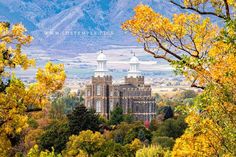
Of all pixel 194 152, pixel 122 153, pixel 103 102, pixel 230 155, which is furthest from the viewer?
pixel 103 102

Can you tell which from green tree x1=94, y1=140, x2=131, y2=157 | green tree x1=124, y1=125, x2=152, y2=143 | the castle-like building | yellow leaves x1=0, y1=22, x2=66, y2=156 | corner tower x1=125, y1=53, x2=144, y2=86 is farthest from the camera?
corner tower x1=125, y1=53, x2=144, y2=86

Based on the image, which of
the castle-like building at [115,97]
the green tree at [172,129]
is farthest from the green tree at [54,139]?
the castle-like building at [115,97]

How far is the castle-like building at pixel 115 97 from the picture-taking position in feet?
387

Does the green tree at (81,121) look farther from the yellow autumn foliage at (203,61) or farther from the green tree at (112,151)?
the yellow autumn foliage at (203,61)

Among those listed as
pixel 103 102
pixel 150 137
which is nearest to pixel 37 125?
pixel 150 137

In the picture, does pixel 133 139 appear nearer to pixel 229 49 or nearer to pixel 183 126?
pixel 183 126

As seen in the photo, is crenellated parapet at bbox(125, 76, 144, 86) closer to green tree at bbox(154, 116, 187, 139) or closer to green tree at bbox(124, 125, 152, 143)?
green tree at bbox(154, 116, 187, 139)

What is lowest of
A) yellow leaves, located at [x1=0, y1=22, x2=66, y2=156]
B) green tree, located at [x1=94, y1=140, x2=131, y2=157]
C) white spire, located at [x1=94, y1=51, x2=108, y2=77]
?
green tree, located at [x1=94, y1=140, x2=131, y2=157]

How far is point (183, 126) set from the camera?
78.2 metres

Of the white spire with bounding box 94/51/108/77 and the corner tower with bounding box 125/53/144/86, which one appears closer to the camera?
the white spire with bounding box 94/51/108/77

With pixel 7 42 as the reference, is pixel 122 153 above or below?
below

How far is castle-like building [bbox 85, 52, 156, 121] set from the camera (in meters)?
118

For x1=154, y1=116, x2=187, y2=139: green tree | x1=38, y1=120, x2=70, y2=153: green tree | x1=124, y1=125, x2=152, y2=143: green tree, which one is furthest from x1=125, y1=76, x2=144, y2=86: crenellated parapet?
x1=38, y1=120, x2=70, y2=153: green tree

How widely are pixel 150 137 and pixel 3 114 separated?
180 feet
